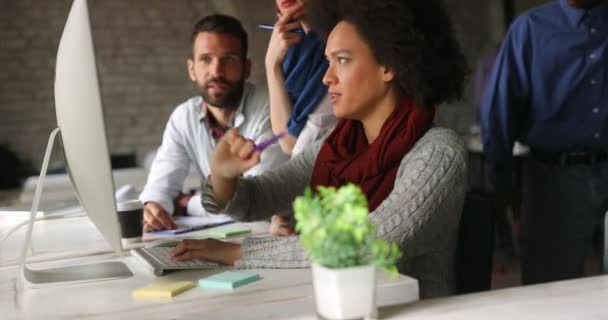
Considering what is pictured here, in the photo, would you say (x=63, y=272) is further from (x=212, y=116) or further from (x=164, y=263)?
(x=212, y=116)

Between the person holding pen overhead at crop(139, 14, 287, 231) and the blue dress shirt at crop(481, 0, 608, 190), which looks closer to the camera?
the person holding pen overhead at crop(139, 14, 287, 231)

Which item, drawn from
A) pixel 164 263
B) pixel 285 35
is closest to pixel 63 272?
pixel 164 263

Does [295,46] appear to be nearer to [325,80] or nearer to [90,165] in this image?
[325,80]

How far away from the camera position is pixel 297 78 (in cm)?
199

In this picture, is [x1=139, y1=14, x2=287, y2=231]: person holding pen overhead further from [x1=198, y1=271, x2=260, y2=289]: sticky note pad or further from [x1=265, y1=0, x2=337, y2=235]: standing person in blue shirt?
[x1=198, y1=271, x2=260, y2=289]: sticky note pad

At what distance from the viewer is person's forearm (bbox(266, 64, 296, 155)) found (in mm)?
2023

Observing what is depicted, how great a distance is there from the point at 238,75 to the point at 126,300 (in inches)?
49.4

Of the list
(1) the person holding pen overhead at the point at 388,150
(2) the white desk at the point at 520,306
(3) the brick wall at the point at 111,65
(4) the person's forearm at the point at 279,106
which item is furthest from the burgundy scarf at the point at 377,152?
(3) the brick wall at the point at 111,65

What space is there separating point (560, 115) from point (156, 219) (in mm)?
1356

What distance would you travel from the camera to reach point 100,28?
5148mm

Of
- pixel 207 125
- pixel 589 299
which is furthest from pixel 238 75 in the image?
pixel 589 299

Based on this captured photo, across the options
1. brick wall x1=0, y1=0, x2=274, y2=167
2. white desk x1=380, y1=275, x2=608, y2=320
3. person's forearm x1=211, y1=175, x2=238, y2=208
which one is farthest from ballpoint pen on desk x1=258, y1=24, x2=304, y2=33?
brick wall x1=0, y1=0, x2=274, y2=167

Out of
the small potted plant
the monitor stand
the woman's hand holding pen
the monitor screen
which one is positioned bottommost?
the monitor stand

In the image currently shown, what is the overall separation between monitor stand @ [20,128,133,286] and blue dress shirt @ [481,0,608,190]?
4.93 ft
